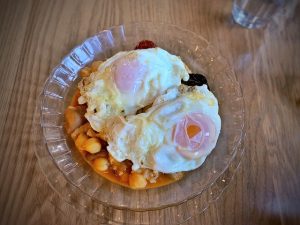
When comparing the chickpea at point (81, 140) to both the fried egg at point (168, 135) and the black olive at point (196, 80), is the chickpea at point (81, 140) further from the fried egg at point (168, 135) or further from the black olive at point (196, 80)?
the black olive at point (196, 80)

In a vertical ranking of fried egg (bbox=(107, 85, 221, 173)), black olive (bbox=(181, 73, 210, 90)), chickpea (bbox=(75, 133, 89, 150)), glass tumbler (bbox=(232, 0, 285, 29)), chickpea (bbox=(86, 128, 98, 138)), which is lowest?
chickpea (bbox=(75, 133, 89, 150))

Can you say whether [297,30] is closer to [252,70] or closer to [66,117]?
[252,70]

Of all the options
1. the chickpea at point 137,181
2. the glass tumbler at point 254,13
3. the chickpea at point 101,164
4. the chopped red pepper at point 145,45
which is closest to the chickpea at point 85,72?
the chopped red pepper at point 145,45

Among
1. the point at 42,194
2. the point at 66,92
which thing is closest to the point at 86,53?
the point at 66,92

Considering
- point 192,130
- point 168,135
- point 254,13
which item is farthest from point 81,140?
point 254,13

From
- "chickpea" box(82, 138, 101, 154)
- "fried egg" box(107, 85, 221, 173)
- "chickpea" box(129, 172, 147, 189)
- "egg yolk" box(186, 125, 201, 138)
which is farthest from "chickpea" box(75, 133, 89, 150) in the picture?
"egg yolk" box(186, 125, 201, 138)

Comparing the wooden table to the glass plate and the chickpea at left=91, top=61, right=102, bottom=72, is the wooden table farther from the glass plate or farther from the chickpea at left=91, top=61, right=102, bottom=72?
the chickpea at left=91, top=61, right=102, bottom=72
